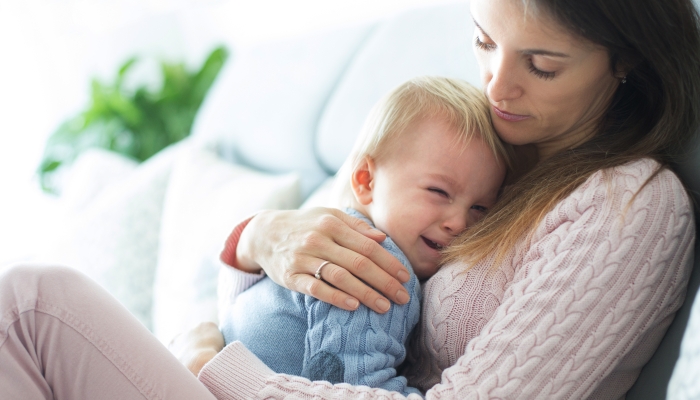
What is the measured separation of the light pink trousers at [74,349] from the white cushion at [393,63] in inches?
35.1

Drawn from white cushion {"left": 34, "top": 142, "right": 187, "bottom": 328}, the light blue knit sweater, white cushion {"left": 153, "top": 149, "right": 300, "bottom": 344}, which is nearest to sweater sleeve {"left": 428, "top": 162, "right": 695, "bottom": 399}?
the light blue knit sweater

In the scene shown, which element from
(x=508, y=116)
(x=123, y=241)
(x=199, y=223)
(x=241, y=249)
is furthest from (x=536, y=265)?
(x=123, y=241)

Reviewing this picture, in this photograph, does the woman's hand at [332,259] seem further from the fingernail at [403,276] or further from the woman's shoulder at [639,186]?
the woman's shoulder at [639,186]

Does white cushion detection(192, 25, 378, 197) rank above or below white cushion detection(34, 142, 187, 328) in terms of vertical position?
above

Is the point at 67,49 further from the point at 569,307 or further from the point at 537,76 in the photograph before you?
the point at 569,307

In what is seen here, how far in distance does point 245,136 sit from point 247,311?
0.97 m

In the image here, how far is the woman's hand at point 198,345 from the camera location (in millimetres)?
1102

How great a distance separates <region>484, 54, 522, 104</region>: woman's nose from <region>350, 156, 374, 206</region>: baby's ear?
0.91 feet

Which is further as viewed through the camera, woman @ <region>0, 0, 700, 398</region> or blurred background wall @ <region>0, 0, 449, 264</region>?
blurred background wall @ <region>0, 0, 449, 264</region>

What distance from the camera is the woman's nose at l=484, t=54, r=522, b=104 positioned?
3.31 feet

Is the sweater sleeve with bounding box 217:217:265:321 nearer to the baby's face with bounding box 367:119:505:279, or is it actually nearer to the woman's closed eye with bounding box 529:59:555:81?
the baby's face with bounding box 367:119:505:279

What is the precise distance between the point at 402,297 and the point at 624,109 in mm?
515

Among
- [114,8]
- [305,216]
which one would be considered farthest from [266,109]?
[114,8]

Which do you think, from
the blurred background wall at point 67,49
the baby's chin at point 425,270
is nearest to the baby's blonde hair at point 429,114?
the baby's chin at point 425,270
